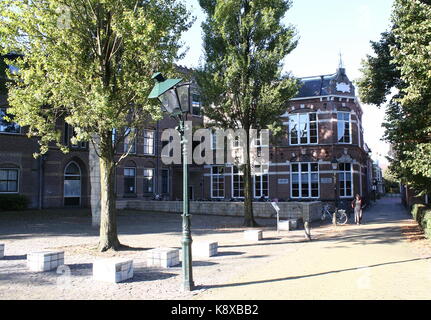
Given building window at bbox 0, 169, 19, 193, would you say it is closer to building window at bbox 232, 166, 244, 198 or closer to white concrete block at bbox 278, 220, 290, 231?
building window at bbox 232, 166, 244, 198

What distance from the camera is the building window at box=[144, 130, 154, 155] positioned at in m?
35.5

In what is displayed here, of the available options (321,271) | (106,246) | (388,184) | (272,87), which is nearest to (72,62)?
(106,246)

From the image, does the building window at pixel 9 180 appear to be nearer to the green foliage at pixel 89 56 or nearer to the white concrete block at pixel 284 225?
the green foliage at pixel 89 56

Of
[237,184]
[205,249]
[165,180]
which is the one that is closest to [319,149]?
[237,184]

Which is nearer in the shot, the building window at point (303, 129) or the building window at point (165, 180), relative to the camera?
the building window at point (303, 129)

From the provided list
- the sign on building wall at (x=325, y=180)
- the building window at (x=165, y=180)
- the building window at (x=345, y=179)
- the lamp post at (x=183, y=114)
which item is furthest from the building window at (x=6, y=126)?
the building window at (x=345, y=179)

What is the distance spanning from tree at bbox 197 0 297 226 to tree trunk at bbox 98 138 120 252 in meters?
8.03

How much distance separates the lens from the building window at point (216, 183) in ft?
112

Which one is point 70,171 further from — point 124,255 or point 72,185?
point 124,255

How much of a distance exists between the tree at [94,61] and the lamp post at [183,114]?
2.80m

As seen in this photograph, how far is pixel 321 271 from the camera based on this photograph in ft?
29.1

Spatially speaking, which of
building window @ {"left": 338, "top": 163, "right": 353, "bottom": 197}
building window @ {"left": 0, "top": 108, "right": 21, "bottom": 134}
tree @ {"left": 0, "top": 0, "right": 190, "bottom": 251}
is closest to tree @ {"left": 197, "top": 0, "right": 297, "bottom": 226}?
tree @ {"left": 0, "top": 0, "right": 190, "bottom": 251}

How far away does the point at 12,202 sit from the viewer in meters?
25.5
